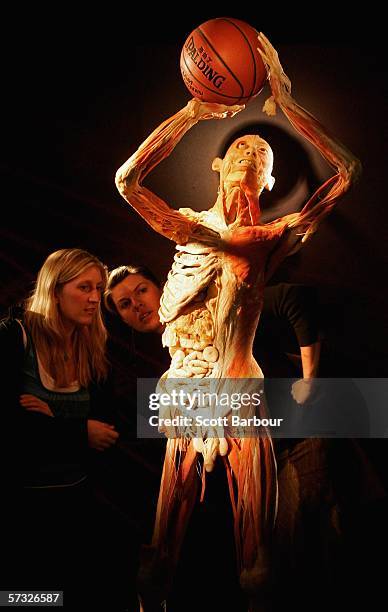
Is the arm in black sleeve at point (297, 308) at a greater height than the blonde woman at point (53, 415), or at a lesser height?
greater

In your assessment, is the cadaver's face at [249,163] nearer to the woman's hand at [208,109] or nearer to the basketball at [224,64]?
the woman's hand at [208,109]

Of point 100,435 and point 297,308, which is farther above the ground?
point 297,308

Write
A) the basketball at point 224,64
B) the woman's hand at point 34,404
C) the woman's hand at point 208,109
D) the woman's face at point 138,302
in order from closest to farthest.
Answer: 1. the basketball at point 224,64
2. the woman's hand at point 208,109
3. the woman's hand at point 34,404
4. the woman's face at point 138,302

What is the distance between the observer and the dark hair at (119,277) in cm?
350

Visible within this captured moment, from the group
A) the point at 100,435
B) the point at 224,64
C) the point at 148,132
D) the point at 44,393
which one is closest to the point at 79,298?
the point at 44,393

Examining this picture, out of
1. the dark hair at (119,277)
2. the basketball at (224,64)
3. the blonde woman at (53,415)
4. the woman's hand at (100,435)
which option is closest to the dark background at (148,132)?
the dark hair at (119,277)

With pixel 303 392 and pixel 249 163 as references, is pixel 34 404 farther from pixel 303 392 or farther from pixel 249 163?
pixel 249 163

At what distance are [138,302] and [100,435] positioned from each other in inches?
21.9

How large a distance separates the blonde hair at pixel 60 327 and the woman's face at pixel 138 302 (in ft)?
0.28

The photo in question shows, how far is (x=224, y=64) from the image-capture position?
3.03m

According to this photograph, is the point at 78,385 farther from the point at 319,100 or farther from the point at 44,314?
the point at 319,100

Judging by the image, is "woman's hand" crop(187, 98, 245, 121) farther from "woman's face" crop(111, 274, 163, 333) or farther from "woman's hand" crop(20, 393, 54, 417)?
"woman's hand" crop(20, 393, 54, 417)

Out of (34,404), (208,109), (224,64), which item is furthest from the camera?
(34,404)

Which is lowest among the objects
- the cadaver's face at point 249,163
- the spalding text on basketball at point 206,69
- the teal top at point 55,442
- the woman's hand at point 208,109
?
the teal top at point 55,442
